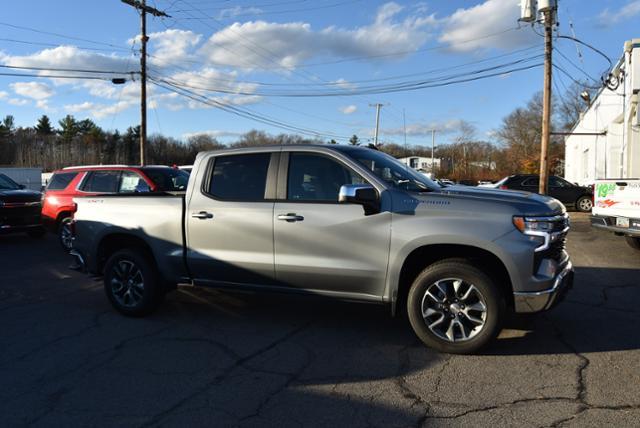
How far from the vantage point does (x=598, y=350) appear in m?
4.76

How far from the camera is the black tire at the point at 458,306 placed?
450 cm

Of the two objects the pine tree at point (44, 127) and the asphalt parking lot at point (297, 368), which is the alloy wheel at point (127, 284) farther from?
the pine tree at point (44, 127)

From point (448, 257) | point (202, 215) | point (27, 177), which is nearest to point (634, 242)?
point (448, 257)

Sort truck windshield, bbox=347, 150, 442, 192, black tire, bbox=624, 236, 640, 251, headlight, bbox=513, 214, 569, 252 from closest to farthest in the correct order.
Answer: headlight, bbox=513, 214, 569, 252 → truck windshield, bbox=347, 150, 442, 192 → black tire, bbox=624, 236, 640, 251

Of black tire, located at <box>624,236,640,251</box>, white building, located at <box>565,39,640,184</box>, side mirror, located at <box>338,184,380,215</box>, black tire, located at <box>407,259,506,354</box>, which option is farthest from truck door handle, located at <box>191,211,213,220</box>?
white building, located at <box>565,39,640,184</box>

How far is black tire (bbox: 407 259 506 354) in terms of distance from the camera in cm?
450

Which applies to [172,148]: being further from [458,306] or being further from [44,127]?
[458,306]

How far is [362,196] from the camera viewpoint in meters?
4.55

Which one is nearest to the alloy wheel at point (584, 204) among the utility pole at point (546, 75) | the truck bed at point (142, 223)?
the utility pole at point (546, 75)

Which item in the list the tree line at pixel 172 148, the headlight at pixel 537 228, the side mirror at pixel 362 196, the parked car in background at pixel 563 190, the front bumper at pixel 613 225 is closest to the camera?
the headlight at pixel 537 228

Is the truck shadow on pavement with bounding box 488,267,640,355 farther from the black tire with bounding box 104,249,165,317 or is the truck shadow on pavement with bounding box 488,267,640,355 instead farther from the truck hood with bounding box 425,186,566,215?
the black tire with bounding box 104,249,165,317

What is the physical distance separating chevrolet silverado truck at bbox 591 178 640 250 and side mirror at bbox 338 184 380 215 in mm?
6550

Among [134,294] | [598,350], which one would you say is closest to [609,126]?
→ [598,350]

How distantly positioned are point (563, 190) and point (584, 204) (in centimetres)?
100
